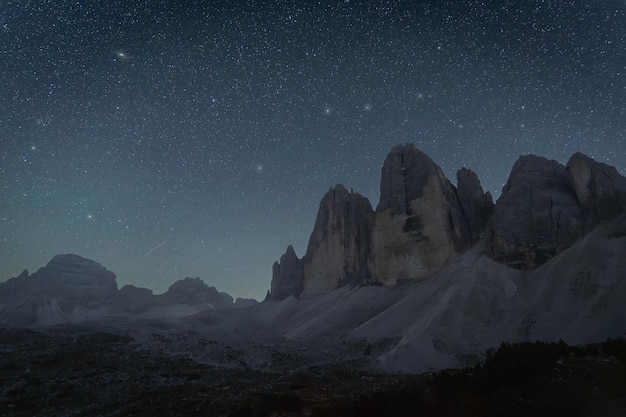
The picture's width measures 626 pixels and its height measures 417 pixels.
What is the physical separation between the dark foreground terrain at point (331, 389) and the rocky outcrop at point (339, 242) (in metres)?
63.8

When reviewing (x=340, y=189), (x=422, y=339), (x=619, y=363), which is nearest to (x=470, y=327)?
(x=422, y=339)

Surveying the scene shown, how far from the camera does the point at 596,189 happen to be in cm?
5419

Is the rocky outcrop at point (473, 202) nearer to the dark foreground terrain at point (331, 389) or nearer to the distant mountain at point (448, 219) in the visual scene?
the distant mountain at point (448, 219)

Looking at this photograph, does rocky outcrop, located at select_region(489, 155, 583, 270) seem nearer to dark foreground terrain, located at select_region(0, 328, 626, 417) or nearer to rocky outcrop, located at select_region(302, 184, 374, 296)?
dark foreground terrain, located at select_region(0, 328, 626, 417)

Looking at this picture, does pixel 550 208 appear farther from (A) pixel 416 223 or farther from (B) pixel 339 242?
(B) pixel 339 242

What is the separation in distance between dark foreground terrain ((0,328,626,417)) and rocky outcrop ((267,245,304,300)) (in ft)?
287

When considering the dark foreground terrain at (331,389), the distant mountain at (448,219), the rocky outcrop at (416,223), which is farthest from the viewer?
the rocky outcrop at (416,223)

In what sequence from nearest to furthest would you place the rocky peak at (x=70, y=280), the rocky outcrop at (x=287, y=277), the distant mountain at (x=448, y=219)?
the distant mountain at (x=448, y=219), the rocky outcrop at (x=287, y=277), the rocky peak at (x=70, y=280)

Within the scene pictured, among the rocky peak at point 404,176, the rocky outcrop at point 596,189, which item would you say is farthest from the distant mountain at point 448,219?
the rocky peak at point 404,176

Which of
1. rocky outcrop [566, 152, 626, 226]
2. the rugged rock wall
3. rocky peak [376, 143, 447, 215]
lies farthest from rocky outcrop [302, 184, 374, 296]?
rocky outcrop [566, 152, 626, 226]

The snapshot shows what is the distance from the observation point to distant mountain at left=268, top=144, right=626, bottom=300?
54812 millimetres

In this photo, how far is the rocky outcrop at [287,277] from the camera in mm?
130250

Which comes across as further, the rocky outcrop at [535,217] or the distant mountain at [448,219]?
the distant mountain at [448,219]

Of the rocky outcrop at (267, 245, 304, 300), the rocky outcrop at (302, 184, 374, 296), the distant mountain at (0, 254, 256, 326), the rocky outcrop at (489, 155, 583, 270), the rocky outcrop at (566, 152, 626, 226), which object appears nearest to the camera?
the rocky outcrop at (566, 152, 626, 226)
